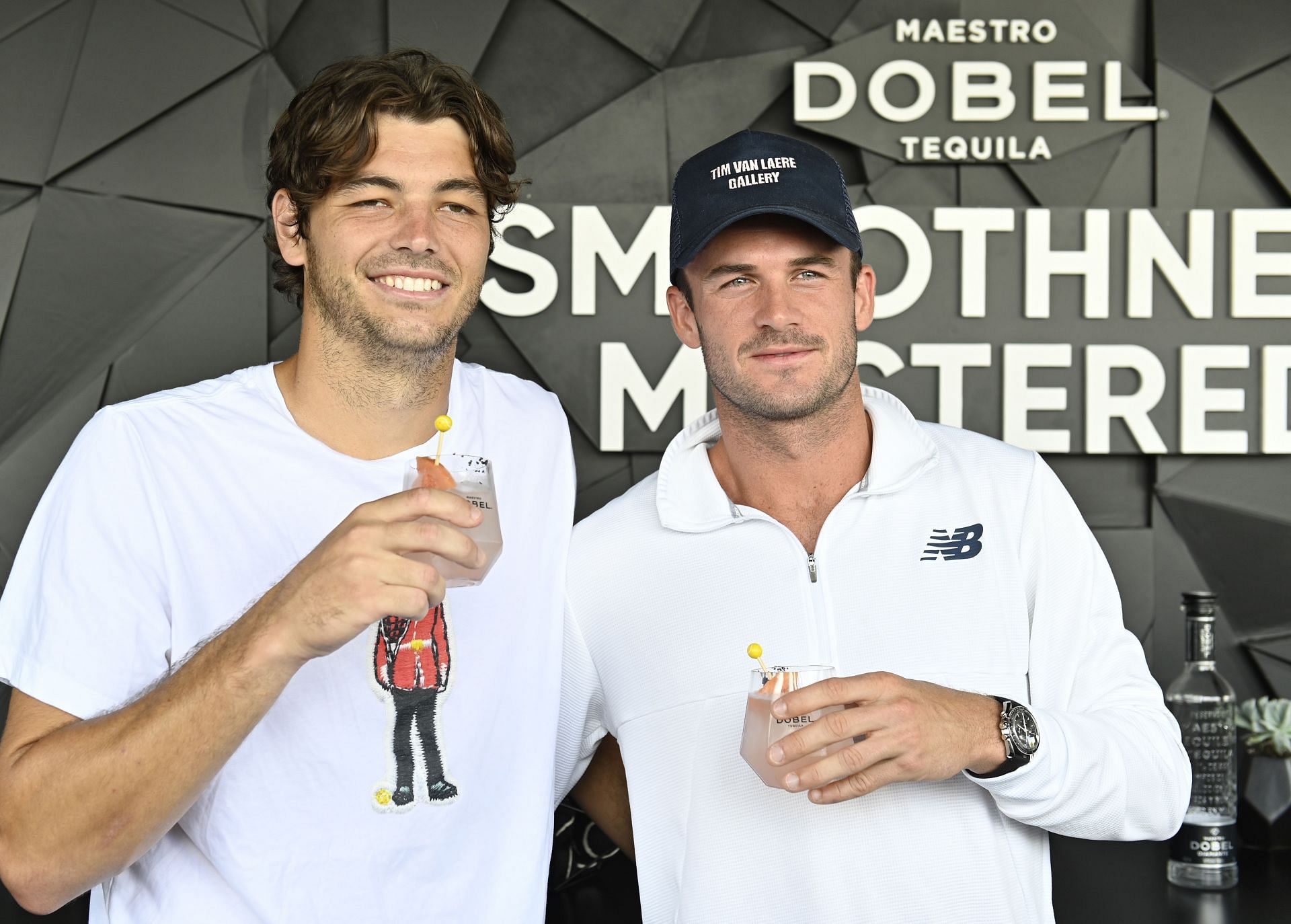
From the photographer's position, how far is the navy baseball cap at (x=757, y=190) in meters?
1.68

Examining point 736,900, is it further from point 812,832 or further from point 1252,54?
point 1252,54

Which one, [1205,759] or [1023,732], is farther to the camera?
[1205,759]

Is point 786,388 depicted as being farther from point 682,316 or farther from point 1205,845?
point 1205,845

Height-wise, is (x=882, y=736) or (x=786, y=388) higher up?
(x=786, y=388)

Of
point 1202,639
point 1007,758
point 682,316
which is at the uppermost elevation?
point 682,316

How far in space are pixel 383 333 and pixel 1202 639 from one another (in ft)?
5.49

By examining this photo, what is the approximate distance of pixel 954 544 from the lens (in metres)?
1.60

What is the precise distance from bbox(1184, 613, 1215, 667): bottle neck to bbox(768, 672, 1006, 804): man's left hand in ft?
3.55

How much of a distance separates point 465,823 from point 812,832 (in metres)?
0.44

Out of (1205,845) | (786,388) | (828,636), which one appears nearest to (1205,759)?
(1205,845)

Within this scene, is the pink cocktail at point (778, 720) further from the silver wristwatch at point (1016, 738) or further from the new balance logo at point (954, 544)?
the new balance logo at point (954, 544)

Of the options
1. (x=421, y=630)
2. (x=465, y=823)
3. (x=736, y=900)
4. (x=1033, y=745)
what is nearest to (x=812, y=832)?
(x=736, y=900)

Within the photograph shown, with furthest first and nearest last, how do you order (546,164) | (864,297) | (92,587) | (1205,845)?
1. (546,164)
2. (1205,845)
3. (864,297)
4. (92,587)

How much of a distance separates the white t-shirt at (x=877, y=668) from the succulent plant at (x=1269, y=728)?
942 mm
